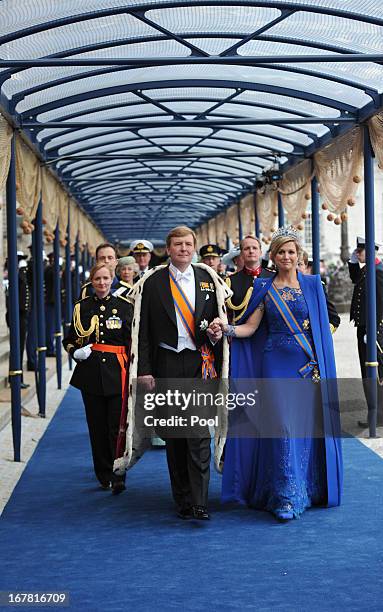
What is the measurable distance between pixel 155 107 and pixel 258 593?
272 inches

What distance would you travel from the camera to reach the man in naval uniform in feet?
20.4

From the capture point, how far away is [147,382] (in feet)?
20.6

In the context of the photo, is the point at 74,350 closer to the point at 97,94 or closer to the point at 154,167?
the point at 97,94

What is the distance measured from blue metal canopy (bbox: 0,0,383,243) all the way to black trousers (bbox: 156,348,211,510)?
6.98ft

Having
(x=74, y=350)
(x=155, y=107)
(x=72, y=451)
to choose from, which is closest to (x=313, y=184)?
(x=155, y=107)

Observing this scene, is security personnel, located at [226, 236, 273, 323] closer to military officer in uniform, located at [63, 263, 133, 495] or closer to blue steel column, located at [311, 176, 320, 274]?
military officer in uniform, located at [63, 263, 133, 495]

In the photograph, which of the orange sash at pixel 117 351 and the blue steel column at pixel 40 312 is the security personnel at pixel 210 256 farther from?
the orange sash at pixel 117 351

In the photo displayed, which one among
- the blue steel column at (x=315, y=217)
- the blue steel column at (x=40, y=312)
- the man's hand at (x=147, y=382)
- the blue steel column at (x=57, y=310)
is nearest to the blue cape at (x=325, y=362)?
the man's hand at (x=147, y=382)

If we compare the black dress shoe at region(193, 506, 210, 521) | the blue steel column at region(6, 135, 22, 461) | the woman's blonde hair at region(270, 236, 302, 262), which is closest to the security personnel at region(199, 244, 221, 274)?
the blue steel column at region(6, 135, 22, 461)

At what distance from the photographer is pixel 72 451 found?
A: 29.3ft

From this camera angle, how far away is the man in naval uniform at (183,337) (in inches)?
245

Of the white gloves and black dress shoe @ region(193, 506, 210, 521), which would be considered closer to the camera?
black dress shoe @ region(193, 506, 210, 521)

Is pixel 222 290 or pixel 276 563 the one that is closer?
pixel 276 563

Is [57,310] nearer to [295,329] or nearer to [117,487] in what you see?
[117,487]
